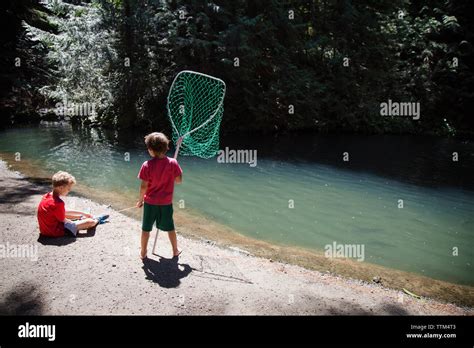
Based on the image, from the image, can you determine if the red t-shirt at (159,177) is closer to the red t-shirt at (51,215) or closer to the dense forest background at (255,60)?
the red t-shirt at (51,215)

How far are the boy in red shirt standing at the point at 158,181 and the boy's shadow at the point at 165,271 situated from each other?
0.50 m

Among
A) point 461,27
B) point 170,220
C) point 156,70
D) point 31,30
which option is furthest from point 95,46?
point 461,27

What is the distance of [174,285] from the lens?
17.0 feet

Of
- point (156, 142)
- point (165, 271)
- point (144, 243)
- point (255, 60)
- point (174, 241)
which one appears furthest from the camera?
point (255, 60)

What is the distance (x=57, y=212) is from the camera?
630cm

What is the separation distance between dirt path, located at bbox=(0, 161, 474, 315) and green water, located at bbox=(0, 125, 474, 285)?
2.02 meters

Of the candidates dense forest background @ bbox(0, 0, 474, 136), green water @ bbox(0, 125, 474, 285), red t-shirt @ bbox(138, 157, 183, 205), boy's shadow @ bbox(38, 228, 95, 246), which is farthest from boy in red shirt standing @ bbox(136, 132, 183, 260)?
dense forest background @ bbox(0, 0, 474, 136)

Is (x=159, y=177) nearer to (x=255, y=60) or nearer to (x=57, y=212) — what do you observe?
(x=57, y=212)

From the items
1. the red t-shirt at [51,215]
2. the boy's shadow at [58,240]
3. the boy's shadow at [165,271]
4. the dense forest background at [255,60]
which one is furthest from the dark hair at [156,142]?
the dense forest background at [255,60]

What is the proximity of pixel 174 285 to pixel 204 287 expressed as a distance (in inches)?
16.3

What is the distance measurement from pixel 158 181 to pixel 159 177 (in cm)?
6

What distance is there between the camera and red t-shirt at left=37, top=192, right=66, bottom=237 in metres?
6.27

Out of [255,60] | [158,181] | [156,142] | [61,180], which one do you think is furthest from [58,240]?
[255,60]

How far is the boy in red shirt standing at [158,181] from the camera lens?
5.43 meters
